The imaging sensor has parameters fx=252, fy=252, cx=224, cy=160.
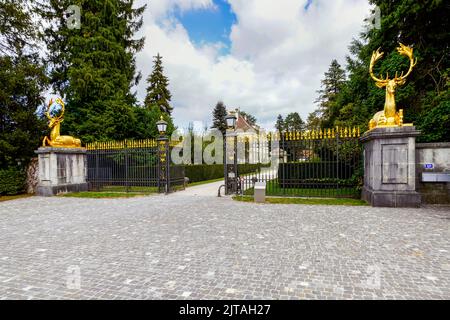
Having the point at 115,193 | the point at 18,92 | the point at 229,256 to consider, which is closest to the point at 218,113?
the point at 18,92

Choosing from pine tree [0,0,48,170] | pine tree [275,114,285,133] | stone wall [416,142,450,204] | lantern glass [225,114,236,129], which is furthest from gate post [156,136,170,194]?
pine tree [275,114,285,133]

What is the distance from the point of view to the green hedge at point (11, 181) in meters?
13.4

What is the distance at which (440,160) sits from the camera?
28.3 feet

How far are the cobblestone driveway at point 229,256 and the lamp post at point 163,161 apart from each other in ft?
18.2

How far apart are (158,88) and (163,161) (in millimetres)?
30531

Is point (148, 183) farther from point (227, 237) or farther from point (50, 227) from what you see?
point (227, 237)

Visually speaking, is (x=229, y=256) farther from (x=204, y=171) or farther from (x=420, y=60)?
(x=204, y=171)

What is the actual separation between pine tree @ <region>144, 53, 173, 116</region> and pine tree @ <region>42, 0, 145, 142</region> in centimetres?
1942

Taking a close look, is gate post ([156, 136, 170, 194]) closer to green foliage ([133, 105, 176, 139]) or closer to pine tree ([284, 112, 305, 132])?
green foliage ([133, 105, 176, 139])

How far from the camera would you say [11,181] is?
1365cm

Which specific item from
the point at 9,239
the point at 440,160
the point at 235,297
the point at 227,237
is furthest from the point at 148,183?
the point at 440,160

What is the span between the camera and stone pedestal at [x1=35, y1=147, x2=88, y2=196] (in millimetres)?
13047

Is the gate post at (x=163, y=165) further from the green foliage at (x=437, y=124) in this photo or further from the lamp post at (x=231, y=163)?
the green foliage at (x=437, y=124)

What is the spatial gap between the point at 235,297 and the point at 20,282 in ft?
9.68
